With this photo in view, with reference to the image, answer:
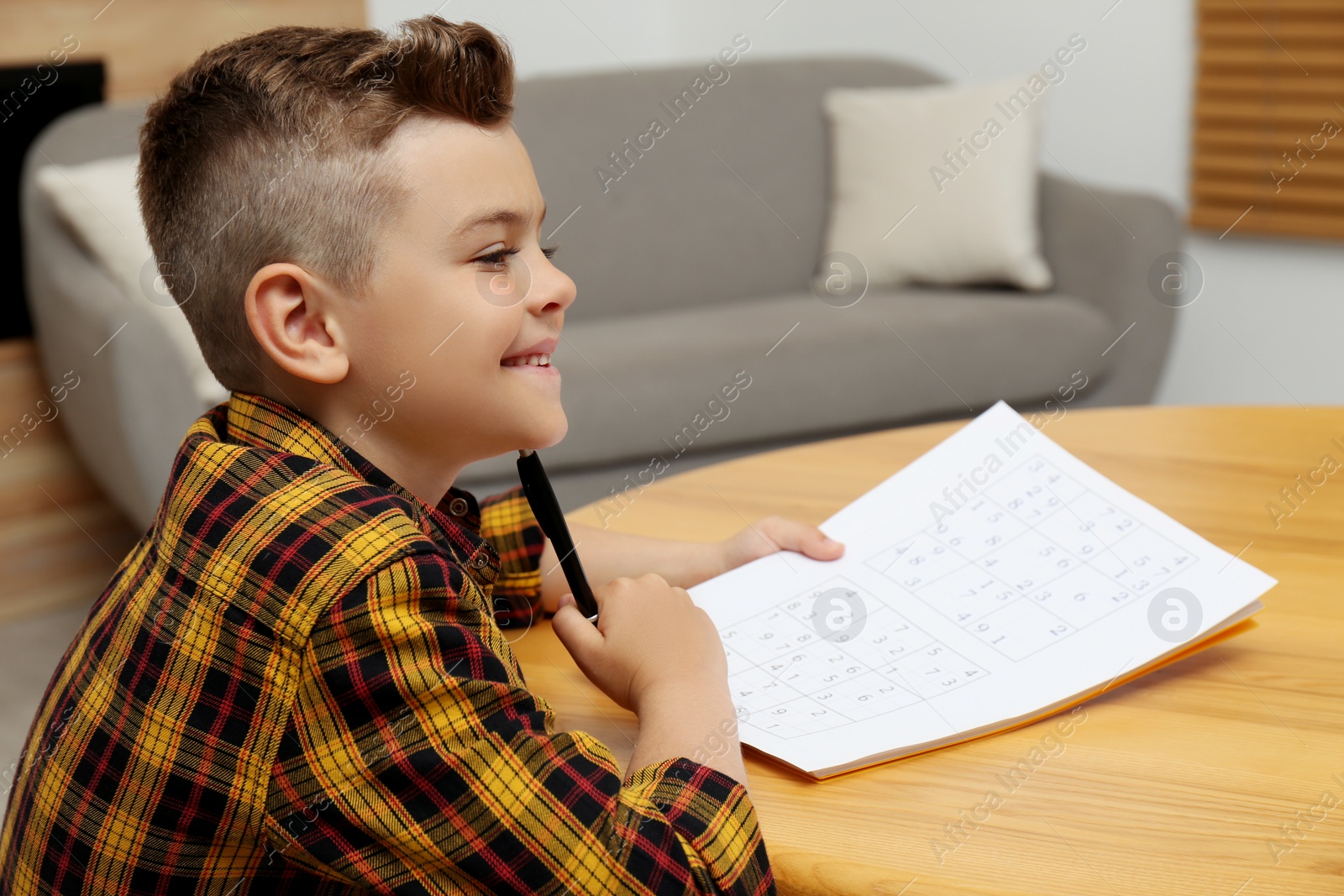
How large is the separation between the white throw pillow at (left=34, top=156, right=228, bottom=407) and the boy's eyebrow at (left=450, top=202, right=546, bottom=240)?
132 cm

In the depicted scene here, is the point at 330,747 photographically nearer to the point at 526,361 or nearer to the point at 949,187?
the point at 526,361

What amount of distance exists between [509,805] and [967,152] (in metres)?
2.19

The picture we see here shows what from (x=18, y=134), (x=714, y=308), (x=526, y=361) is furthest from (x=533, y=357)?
(x=18, y=134)

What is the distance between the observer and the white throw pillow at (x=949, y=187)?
8.09 feet

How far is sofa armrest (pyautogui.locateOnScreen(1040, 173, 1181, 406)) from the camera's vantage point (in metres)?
2.35

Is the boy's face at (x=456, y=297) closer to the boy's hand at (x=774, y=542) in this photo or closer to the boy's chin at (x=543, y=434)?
the boy's chin at (x=543, y=434)

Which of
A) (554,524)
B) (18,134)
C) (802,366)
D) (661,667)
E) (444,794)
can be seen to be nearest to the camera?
(444,794)

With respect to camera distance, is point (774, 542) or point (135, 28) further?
point (135, 28)

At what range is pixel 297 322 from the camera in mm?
651

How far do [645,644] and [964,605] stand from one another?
185 millimetres

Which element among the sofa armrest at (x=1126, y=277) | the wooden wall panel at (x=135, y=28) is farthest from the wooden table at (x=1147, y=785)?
the wooden wall panel at (x=135, y=28)

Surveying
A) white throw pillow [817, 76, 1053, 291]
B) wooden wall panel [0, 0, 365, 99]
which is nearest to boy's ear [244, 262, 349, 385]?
wooden wall panel [0, 0, 365, 99]

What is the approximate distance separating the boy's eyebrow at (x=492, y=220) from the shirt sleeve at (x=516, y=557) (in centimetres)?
21

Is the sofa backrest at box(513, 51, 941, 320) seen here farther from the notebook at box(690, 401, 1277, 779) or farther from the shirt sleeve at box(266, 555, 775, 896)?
the shirt sleeve at box(266, 555, 775, 896)
